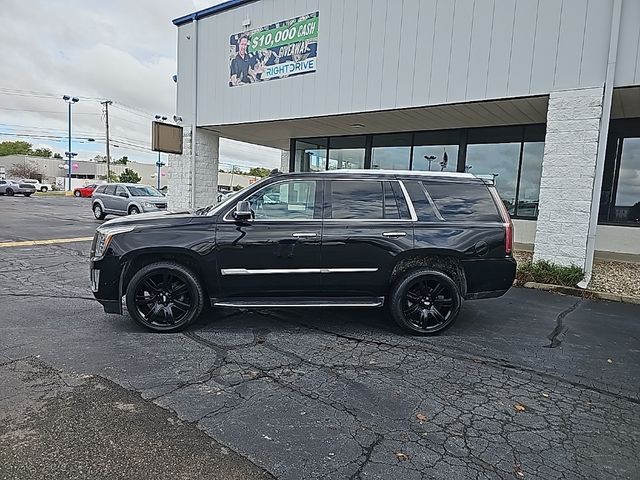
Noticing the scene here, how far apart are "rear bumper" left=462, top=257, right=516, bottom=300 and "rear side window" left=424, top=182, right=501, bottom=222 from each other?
1.71ft

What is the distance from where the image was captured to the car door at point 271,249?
197 inches

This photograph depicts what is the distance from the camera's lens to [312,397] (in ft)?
11.6

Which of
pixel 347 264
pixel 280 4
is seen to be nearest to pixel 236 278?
pixel 347 264

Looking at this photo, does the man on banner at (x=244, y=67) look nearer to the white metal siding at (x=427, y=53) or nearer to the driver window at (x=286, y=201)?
the white metal siding at (x=427, y=53)

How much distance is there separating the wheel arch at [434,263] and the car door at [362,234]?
0.10 metres

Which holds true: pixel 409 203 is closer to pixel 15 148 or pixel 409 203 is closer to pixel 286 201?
pixel 286 201

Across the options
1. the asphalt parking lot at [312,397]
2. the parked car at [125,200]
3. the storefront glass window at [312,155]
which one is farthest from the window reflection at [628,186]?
the parked car at [125,200]

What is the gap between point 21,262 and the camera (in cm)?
895

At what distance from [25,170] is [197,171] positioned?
74557mm

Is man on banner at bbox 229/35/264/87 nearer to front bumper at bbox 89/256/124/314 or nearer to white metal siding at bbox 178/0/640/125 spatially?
white metal siding at bbox 178/0/640/125

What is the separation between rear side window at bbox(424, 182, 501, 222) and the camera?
17.5 ft

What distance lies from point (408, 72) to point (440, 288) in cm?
634

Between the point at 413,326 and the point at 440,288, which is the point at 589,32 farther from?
the point at 413,326

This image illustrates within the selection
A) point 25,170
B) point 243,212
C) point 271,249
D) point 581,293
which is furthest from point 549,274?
point 25,170
